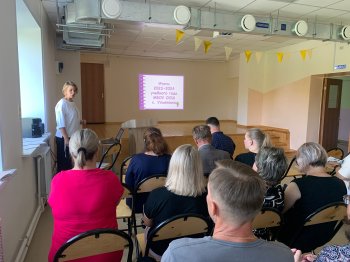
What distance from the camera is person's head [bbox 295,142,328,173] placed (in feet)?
6.00

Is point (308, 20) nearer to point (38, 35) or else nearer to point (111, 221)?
point (38, 35)

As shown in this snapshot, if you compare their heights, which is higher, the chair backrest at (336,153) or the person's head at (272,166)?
the person's head at (272,166)

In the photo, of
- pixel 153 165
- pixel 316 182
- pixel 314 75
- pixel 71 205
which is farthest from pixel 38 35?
pixel 314 75

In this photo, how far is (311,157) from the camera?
6.04 ft

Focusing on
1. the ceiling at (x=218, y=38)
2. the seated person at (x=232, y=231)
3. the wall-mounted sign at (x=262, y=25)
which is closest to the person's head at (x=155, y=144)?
the seated person at (x=232, y=231)

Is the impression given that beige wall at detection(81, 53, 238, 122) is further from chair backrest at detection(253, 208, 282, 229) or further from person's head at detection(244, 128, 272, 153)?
chair backrest at detection(253, 208, 282, 229)

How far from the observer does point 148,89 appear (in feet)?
30.7

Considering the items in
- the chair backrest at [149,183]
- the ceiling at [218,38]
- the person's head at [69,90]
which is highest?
the ceiling at [218,38]

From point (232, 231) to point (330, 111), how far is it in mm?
6946

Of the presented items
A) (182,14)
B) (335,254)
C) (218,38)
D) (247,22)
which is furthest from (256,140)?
(218,38)

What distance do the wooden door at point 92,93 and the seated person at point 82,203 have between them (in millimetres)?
7675

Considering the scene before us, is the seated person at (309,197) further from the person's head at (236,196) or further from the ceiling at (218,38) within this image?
the ceiling at (218,38)

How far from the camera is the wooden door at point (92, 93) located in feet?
28.2

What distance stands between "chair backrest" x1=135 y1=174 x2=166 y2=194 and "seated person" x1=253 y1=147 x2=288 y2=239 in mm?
751
